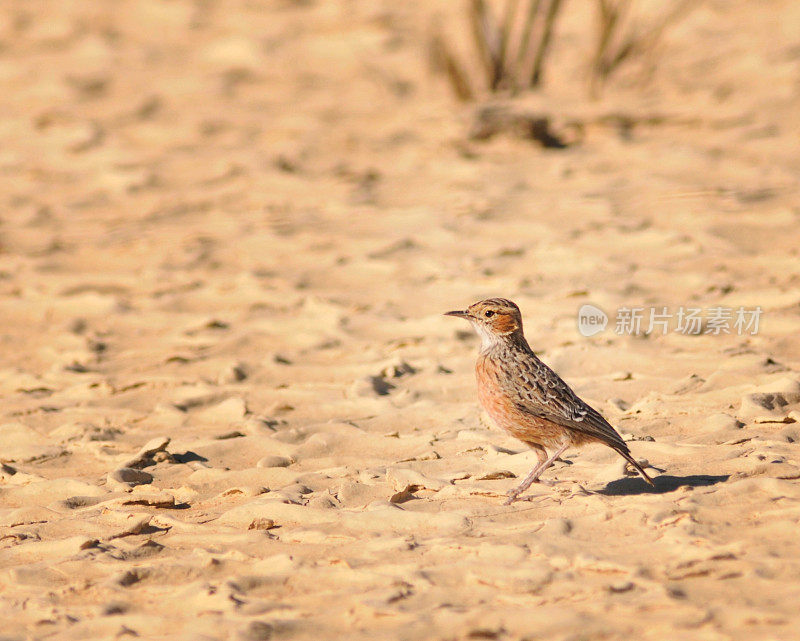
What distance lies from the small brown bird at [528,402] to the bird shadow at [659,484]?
5 centimetres

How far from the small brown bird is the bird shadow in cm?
5

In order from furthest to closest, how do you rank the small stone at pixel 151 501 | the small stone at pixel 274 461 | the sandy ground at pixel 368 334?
the small stone at pixel 274 461 < the small stone at pixel 151 501 < the sandy ground at pixel 368 334

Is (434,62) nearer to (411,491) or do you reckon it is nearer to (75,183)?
(75,183)

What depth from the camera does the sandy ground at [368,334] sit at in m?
2.90

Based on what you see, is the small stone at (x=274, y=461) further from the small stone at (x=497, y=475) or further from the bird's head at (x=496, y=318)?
the bird's head at (x=496, y=318)

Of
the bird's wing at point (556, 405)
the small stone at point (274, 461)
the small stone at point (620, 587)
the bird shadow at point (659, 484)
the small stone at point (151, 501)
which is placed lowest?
the small stone at point (151, 501)

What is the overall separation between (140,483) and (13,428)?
1055mm

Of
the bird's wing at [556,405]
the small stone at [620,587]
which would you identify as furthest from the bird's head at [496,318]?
the small stone at [620,587]

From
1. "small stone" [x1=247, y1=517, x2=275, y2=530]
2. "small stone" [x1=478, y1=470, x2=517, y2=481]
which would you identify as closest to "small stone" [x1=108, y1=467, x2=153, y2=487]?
"small stone" [x1=247, y1=517, x2=275, y2=530]

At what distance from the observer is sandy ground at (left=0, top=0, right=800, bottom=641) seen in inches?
114

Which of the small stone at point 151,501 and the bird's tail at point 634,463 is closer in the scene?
the bird's tail at point 634,463

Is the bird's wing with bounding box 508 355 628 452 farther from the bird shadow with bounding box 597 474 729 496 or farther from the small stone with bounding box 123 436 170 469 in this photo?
the small stone with bounding box 123 436 170 469

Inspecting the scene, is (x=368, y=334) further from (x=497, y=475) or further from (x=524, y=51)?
(x=524, y=51)

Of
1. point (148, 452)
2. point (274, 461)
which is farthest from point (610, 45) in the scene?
point (148, 452)
